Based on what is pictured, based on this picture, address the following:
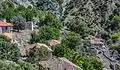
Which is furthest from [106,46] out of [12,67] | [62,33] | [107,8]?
[12,67]

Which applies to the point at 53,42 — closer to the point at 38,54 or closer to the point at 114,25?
the point at 38,54

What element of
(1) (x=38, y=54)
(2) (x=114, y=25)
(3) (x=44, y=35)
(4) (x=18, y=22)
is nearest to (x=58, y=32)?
(3) (x=44, y=35)

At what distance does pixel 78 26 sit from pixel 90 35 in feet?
12.6

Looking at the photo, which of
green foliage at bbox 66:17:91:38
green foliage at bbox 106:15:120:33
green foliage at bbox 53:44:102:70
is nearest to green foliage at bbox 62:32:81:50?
green foliage at bbox 53:44:102:70

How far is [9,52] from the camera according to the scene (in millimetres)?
41344

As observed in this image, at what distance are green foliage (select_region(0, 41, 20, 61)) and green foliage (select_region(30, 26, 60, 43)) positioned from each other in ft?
26.2

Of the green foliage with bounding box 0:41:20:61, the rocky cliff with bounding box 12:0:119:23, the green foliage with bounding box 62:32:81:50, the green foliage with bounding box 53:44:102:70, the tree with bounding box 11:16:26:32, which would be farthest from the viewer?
the rocky cliff with bounding box 12:0:119:23

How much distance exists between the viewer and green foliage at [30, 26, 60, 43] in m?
50.8

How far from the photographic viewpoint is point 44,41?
166 feet

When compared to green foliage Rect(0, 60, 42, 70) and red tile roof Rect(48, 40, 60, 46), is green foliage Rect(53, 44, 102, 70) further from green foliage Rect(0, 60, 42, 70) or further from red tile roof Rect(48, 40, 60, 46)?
green foliage Rect(0, 60, 42, 70)

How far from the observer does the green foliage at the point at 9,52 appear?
133 ft

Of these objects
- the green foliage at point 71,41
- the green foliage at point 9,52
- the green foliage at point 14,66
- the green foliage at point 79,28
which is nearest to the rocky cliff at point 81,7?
the green foliage at point 79,28

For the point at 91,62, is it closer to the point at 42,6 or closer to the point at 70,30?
the point at 70,30

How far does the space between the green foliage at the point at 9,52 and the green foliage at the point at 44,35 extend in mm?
7984
